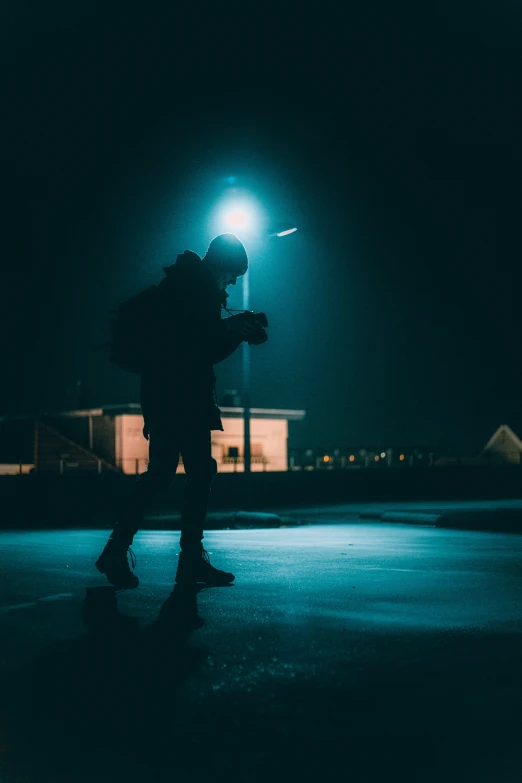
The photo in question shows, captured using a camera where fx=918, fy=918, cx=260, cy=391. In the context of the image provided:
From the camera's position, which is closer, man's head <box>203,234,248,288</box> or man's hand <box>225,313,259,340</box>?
man's hand <box>225,313,259,340</box>

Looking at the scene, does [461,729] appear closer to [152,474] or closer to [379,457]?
[152,474]

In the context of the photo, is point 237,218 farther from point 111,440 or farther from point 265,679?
point 111,440

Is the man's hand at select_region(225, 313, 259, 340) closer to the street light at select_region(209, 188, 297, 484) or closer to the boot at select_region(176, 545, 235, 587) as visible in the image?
the boot at select_region(176, 545, 235, 587)

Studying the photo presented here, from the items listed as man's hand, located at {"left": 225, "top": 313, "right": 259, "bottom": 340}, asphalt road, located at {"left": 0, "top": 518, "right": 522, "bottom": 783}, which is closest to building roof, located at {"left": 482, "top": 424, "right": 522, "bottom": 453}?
asphalt road, located at {"left": 0, "top": 518, "right": 522, "bottom": 783}

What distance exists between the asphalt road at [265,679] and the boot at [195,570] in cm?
13

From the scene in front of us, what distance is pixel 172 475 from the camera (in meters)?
5.43

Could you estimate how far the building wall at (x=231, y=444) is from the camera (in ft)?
191

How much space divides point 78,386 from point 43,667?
62.8m

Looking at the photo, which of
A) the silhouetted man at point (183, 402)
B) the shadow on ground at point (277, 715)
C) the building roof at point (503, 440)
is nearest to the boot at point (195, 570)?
the silhouetted man at point (183, 402)

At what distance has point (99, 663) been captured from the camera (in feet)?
12.2

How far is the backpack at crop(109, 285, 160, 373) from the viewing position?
17.6 feet

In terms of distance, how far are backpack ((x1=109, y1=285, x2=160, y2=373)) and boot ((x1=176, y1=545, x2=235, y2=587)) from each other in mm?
1172

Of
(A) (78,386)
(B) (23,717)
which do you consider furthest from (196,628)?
(A) (78,386)

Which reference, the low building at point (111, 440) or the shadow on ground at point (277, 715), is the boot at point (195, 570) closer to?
the shadow on ground at point (277, 715)
